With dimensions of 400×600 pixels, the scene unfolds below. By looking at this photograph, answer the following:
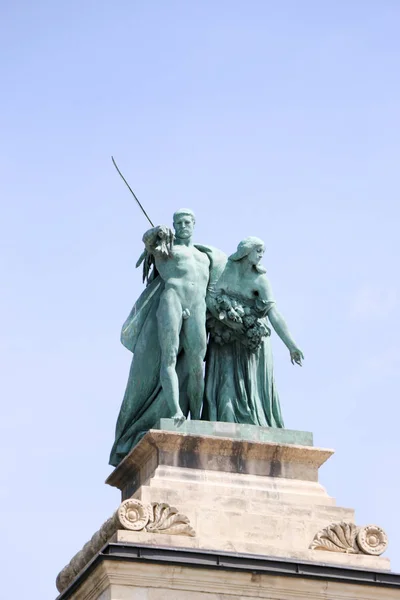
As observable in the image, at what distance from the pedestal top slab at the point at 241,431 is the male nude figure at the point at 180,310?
2.76 feet

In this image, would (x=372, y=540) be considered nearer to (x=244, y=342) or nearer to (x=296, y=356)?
(x=296, y=356)

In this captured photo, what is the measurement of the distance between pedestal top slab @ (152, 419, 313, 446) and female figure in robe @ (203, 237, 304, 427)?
0.65m

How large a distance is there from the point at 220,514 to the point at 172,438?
1.54 meters

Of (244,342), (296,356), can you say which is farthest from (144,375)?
(296,356)

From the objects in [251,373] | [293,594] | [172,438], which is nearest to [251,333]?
[251,373]

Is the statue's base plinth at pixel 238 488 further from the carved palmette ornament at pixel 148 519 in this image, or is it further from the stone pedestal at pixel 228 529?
the carved palmette ornament at pixel 148 519

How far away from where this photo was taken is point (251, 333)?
3281 cm

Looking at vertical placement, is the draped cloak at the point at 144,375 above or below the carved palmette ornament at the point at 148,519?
above

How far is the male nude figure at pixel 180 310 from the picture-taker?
3238 centimetres

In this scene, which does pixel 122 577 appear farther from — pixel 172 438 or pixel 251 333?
pixel 251 333

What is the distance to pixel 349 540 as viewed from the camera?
101ft

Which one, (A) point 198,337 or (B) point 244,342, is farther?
(B) point 244,342

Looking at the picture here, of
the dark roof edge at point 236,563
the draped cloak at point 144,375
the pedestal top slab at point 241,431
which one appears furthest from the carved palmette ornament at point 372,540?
the draped cloak at point 144,375

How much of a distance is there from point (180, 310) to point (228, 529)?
415 cm
